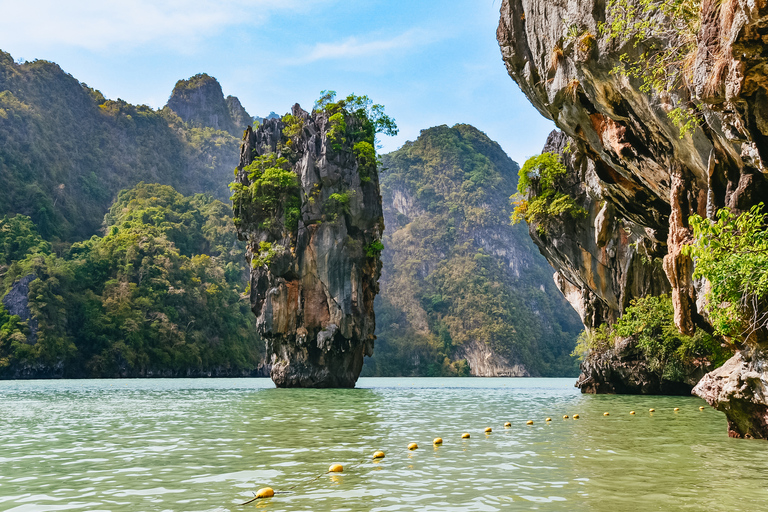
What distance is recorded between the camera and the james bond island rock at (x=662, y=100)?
328 inches

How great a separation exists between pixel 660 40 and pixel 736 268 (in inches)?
160

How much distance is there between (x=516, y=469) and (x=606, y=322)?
82.8 ft

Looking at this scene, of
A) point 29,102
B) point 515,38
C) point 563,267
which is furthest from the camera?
point 29,102

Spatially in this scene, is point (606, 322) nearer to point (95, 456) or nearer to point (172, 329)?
point (95, 456)

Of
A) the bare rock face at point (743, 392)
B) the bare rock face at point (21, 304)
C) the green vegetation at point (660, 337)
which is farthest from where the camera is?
the bare rock face at point (21, 304)

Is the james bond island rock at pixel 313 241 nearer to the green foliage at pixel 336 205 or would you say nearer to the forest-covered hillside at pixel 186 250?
the green foliage at pixel 336 205

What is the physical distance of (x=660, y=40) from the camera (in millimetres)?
10672

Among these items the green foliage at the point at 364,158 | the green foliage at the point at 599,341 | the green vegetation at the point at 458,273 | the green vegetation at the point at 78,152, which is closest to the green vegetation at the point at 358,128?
the green foliage at the point at 364,158

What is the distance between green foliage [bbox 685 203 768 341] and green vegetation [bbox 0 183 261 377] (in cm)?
6128

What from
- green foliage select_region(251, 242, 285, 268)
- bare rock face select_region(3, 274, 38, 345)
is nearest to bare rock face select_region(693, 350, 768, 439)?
green foliage select_region(251, 242, 285, 268)

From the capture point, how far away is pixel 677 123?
441 inches

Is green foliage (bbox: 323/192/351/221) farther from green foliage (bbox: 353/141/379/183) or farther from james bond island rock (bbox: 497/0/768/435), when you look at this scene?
james bond island rock (bbox: 497/0/768/435)

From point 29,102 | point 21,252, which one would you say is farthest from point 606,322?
point 29,102

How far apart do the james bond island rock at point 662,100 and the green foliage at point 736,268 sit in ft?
2.05
